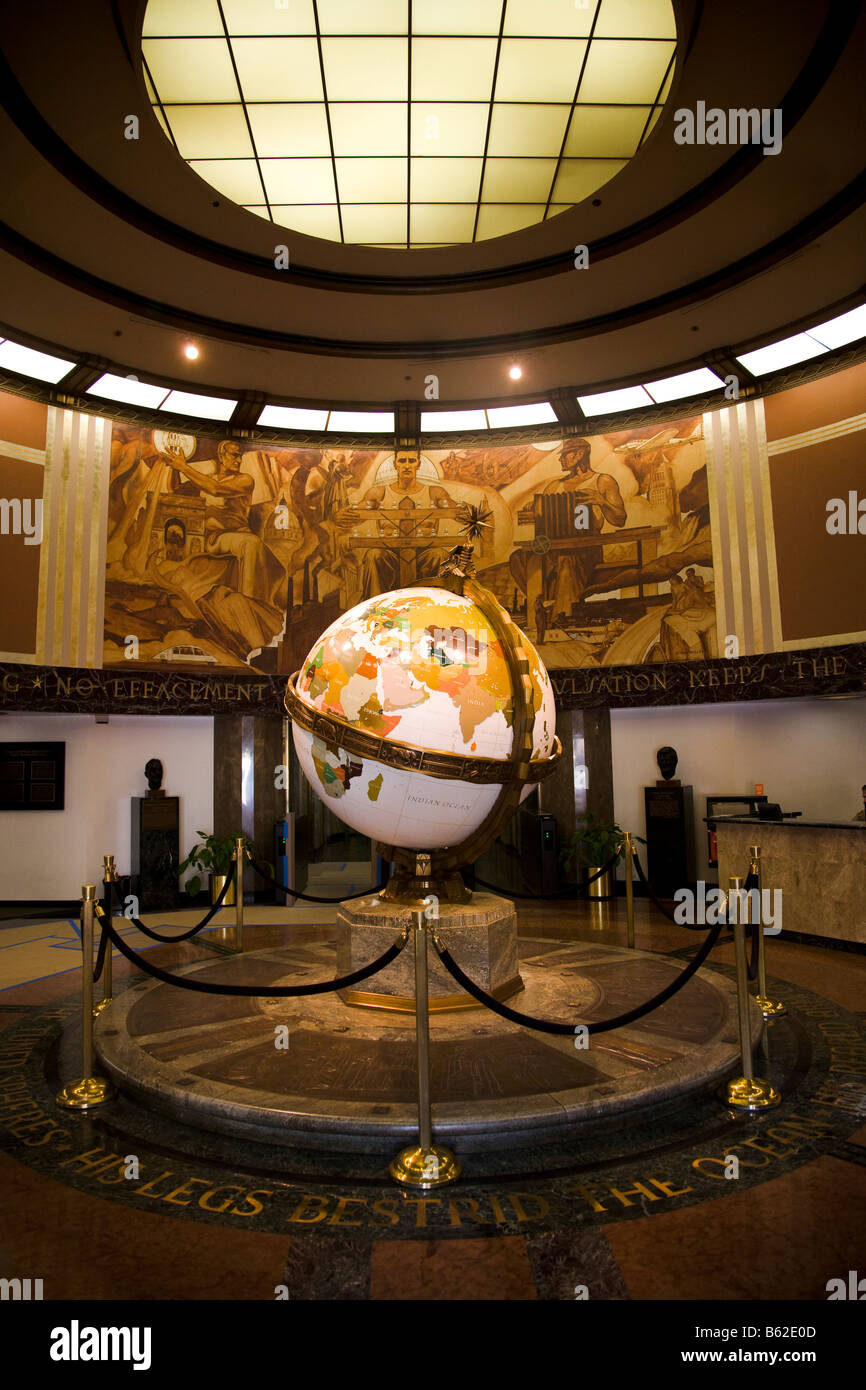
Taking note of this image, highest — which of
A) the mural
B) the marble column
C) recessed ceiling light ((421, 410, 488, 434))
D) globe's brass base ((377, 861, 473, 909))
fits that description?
recessed ceiling light ((421, 410, 488, 434))

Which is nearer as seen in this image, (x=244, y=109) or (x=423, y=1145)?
(x=423, y=1145)

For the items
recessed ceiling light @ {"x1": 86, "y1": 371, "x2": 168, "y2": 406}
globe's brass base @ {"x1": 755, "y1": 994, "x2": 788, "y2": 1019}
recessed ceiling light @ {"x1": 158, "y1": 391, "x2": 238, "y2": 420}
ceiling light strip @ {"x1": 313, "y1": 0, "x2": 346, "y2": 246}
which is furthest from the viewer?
recessed ceiling light @ {"x1": 158, "y1": 391, "x2": 238, "y2": 420}

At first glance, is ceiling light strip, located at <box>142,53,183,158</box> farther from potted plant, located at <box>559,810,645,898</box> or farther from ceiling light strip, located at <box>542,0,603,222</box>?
potted plant, located at <box>559,810,645,898</box>

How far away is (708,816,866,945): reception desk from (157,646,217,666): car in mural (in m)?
7.81

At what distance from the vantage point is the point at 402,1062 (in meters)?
4.16

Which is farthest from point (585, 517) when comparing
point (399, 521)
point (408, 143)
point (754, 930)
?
point (754, 930)

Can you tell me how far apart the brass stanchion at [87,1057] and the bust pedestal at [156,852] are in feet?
22.6

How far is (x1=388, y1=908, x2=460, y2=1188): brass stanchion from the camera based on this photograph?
3201mm

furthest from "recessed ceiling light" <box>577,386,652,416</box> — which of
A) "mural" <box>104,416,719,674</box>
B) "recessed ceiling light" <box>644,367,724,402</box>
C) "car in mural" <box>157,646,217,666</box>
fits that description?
"car in mural" <box>157,646,217,666</box>

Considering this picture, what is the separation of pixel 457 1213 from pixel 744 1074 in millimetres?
1905

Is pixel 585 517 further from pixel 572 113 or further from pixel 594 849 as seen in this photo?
pixel 572 113

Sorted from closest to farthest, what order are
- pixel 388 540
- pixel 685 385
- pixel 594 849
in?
pixel 594 849
pixel 685 385
pixel 388 540
